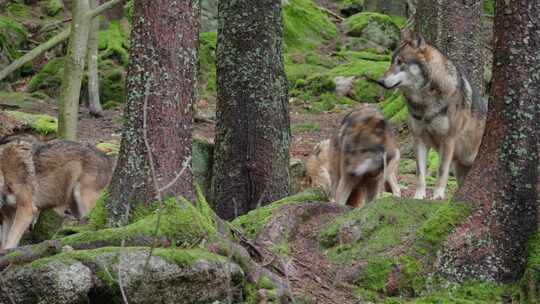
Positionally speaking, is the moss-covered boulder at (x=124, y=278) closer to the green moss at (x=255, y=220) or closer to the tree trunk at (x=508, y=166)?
the green moss at (x=255, y=220)

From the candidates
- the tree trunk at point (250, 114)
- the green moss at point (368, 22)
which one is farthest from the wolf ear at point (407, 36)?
the green moss at point (368, 22)

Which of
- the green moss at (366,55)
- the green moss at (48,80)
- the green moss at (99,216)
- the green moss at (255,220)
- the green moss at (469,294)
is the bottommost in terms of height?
the green moss at (469,294)

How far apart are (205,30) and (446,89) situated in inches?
649

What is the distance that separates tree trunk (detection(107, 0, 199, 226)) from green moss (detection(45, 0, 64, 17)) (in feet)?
76.8

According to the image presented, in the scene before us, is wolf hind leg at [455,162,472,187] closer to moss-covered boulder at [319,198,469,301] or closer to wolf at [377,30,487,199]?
wolf at [377,30,487,199]

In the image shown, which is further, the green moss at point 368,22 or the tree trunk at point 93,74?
the green moss at point 368,22

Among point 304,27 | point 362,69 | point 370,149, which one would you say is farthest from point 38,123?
point 304,27

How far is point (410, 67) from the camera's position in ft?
35.0

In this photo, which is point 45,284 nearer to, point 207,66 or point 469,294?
point 469,294

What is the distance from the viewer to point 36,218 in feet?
34.4

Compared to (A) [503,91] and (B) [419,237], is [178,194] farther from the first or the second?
(A) [503,91]

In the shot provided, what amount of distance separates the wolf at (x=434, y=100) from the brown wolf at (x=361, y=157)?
1.35 feet

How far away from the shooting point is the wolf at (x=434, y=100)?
10516mm

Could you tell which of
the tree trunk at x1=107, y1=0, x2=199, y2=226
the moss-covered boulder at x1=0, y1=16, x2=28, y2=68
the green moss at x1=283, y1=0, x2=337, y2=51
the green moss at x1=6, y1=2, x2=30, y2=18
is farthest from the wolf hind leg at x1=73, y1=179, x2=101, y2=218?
the green moss at x1=6, y1=2, x2=30, y2=18
